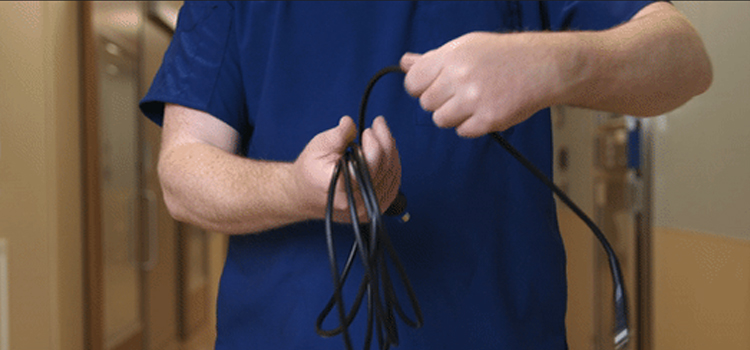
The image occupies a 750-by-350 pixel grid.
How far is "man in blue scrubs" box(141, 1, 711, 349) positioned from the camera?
66 cm

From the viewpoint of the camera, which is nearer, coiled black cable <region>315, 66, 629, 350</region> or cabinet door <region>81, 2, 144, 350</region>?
coiled black cable <region>315, 66, 629, 350</region>

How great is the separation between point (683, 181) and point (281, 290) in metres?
1.41

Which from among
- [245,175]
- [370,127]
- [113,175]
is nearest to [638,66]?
[370,127]

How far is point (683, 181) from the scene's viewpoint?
1613 millimetres

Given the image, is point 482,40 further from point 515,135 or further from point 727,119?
point 727,119

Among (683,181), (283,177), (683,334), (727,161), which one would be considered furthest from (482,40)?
(683,334)

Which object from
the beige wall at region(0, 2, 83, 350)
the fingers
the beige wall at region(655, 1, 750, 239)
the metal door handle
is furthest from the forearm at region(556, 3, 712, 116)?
the metal door handle

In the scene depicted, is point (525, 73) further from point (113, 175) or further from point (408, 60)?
point (113, 175)

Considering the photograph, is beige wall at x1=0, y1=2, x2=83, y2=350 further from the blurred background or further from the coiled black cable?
the coiled black cable

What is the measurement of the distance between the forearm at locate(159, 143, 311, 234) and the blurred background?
46.6 inches

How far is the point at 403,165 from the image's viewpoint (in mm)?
676

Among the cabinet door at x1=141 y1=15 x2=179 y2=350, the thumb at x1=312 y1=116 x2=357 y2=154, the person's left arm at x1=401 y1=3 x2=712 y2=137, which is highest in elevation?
the person's left arm at x1=401 y1=3 x2=712 y2=137

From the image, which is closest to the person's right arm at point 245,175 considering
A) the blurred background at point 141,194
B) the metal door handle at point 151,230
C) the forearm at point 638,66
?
the forearm at point 638,66

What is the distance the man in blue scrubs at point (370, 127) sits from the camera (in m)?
0.66
